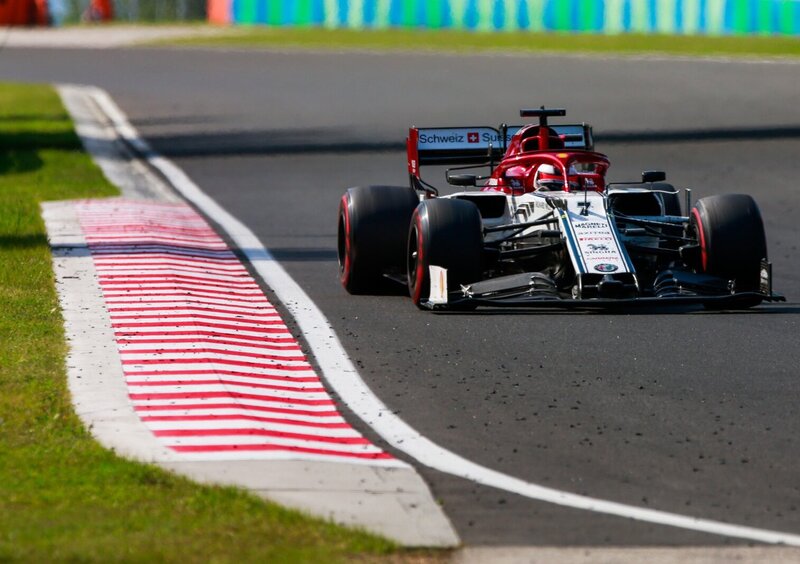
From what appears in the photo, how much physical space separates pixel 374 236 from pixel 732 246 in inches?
97.7

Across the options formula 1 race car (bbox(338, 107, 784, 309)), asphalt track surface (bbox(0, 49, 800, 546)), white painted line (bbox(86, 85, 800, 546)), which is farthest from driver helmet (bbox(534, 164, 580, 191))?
white painted line (bbox(86, 85, 800, 546))

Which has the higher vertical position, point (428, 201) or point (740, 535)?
point (428, 201)

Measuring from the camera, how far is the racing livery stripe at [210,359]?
7.42m

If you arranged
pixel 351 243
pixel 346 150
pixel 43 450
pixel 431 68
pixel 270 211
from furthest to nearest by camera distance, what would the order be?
pixel 431 68 → pixel 346 150 → pixel 270 211 → pixel 351 243 → pixel 43 450

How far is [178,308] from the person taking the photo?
10773mm


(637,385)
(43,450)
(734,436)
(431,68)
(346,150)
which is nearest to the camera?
(43,450)

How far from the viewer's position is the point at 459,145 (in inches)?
537

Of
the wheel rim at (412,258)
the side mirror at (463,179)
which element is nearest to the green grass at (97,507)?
the wheel rim at (412,258)

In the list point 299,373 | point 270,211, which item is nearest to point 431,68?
point 270,211

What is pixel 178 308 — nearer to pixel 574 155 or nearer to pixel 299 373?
pixel 299 373

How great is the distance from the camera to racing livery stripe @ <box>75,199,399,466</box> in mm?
7418

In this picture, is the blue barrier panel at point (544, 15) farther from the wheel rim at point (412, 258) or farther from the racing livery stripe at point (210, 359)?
the wheel rim at point (412, 258)

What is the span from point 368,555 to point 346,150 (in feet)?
61.5

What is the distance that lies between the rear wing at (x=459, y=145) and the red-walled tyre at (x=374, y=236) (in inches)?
56.6
